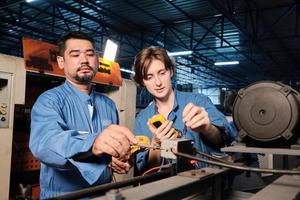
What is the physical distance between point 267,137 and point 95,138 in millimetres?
495

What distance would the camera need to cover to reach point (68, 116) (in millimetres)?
1384

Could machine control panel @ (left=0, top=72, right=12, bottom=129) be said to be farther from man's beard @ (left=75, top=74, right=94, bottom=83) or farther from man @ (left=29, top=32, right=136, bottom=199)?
man's beard @ (left=75, top=74, right=94, bottom=83)

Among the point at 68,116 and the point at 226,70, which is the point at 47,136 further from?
the point at 226,70

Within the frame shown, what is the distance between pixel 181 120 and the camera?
1533 mm

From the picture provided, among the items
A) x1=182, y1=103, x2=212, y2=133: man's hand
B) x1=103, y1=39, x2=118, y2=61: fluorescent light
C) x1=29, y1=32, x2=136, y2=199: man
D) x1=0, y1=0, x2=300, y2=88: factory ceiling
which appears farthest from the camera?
x1=0, y1=0, x2=300, y2=88: factory ceiling

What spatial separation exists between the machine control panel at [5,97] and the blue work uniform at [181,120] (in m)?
1.03

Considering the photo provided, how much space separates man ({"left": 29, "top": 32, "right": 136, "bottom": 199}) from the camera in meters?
0.89

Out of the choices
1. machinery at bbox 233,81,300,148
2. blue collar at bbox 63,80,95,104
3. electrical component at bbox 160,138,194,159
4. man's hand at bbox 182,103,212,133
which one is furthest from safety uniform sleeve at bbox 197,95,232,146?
blue collar at bbox 63,80,95,104

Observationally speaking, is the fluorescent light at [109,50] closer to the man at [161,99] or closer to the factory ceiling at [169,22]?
the man at [161,99]

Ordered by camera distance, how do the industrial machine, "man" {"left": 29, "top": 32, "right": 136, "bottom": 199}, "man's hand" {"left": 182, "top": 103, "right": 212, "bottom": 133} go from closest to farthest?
1. "man" {"left": 29, "top": 32, "right": 136, "bottom": 199}
2. "man's hand" {"left": 182, "top": 103, "right": 212, "bottom": 133}
3. the industrial machine

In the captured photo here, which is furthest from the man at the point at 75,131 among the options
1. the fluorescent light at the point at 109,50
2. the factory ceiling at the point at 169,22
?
the factory ceiling at the point at 169,22

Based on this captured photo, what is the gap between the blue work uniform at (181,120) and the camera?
130cm

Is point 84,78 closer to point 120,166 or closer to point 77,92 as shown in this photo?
point 77,92

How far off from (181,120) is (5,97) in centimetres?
131
